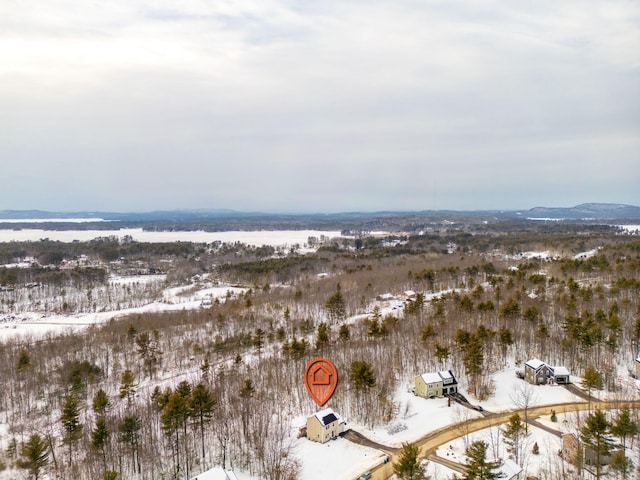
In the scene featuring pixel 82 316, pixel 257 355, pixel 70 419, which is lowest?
pixel 82 316

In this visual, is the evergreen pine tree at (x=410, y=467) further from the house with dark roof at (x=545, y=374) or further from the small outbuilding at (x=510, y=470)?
the house with dark roof at (x=545, y=374)

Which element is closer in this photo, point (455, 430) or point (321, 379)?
point (455, 430)

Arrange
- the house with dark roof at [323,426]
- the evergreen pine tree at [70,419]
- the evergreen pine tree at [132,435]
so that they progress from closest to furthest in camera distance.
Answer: the evergreen pine tree at [70,419]
the evergreen pine tree at [132,435]
the house with dark roof at [323,426]

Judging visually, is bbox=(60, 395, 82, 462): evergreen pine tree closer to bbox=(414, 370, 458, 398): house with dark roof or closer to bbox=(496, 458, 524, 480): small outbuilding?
bbox=(496, 458, 524, 480): small outbuilding

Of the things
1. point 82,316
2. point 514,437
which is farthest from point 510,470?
point 82,316

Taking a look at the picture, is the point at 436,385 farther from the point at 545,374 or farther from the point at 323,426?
the point at 323,426

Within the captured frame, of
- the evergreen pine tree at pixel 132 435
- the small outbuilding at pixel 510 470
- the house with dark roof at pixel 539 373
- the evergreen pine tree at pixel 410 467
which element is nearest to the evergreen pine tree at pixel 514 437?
the small outbuilding at pixel 510 470

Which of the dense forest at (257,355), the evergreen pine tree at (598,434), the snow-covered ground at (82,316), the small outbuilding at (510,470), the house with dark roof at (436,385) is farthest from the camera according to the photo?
the snow-covered ground at (82,316)

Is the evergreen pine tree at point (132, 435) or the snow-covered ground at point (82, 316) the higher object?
the evergreen pine tree at point (132, 435)
